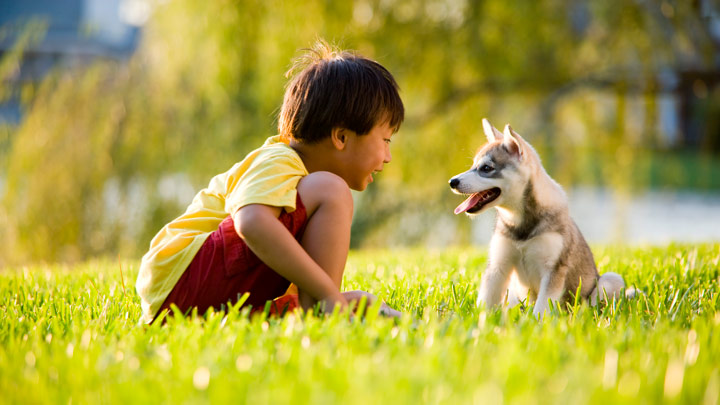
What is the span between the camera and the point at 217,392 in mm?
1427

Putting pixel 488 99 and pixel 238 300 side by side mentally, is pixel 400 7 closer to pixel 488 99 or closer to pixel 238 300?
pixel 488 99

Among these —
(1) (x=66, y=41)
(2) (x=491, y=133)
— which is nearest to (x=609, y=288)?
(2) (x=491, y=133)

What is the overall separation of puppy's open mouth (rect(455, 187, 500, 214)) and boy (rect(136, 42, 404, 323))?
460 millimetres

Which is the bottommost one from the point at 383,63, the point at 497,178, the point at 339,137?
the point at 497,178

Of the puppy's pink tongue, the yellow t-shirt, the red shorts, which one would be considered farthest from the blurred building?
the puppy's pink tongue

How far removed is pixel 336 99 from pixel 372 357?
1.07 m

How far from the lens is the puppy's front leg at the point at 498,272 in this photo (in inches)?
111

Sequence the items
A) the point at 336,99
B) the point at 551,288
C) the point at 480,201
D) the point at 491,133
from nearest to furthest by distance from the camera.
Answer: the point at 336,99, the point at 551,288, the point at 480,201, the point at 491,133

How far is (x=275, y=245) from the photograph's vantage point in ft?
7.02

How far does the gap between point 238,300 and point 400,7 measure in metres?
5.50

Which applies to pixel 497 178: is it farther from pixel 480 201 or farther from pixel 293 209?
pixel 293 209

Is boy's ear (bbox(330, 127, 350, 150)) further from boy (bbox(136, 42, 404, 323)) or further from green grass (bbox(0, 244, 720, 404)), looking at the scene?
green grass (bbox(0, 244, 720, 404))

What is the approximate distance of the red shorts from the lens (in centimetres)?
232

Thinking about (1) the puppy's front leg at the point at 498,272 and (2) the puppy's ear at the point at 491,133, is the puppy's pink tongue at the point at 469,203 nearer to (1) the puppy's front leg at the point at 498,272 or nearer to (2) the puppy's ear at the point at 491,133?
(1) the puppy's front leg at the point at 498,272
